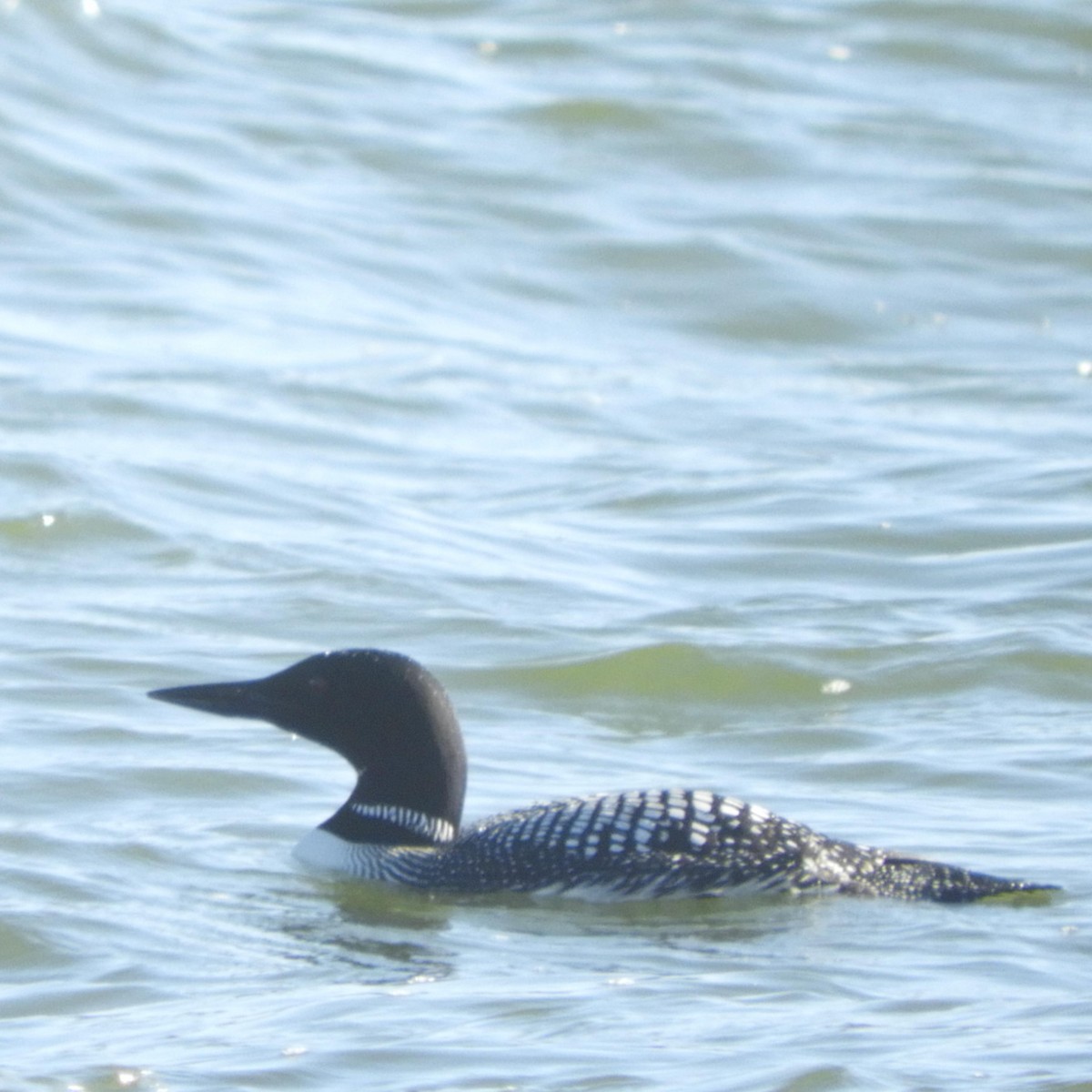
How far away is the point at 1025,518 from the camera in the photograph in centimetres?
1010

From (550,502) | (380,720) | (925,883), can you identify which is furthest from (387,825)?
(550,502)

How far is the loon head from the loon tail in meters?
1.08

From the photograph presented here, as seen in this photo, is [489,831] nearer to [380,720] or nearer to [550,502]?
[380,720]

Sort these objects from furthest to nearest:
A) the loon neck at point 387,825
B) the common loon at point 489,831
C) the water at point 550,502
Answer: the loon neck at point 387,825 → the common loon at point 489,831 → the water at point 550,502

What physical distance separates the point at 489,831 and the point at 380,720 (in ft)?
1.55

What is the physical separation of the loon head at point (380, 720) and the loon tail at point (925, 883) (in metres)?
1.08

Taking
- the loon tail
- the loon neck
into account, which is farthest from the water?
the loon neck

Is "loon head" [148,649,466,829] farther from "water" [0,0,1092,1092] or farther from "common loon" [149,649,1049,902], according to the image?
"water" [0,0,1092,1092]

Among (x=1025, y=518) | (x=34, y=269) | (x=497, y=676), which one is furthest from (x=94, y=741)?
(x=34, y=269)

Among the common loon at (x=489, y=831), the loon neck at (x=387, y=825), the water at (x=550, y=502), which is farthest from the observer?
the loon neck at (x=387, y=825)

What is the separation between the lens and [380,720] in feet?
20.9

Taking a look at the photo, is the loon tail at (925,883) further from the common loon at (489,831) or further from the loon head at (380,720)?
the loon head at (380,720)

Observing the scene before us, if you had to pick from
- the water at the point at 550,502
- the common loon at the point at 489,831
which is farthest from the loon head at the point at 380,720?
the water at the point at 550,502

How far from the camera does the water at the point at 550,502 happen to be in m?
5.05
